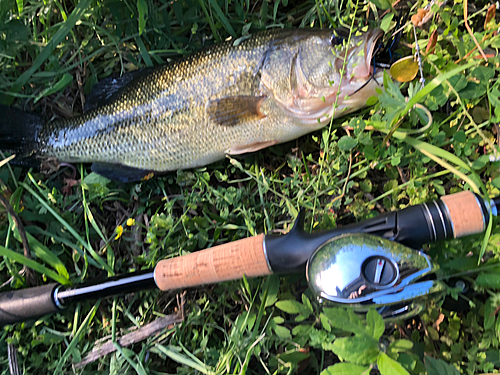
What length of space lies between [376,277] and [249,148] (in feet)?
3.78

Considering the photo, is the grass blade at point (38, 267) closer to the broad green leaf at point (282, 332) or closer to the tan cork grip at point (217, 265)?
the tan cork grip at point (217, 265)

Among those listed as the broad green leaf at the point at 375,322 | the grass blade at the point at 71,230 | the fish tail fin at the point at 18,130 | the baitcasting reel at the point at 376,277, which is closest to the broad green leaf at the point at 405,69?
the baitcasting reel at the point at 376,277

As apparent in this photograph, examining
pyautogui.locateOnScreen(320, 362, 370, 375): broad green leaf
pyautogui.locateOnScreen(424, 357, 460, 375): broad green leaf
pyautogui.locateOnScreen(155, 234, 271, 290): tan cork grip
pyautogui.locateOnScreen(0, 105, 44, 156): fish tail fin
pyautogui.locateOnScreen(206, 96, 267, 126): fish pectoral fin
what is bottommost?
pyautogui.locateOnScreen(424, 357, 460, 375): broad green leaf

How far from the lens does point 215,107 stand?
210 cm

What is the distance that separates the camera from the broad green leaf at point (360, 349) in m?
1.39

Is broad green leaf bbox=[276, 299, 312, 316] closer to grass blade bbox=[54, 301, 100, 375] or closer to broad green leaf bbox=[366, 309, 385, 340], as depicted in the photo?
broad green leaf bbox=[366, 309, 385, 340]

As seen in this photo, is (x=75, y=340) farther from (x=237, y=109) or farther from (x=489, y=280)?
(x=489, y=280)

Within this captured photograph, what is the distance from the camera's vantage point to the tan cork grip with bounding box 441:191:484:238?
137cm

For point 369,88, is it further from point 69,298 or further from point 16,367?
point 16,367

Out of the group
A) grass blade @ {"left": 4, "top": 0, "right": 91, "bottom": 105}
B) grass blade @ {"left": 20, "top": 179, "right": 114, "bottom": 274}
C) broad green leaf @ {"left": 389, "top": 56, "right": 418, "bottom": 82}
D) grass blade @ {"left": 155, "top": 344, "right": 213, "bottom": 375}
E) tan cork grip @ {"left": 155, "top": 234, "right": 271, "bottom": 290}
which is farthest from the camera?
grass blade @ {"left": 20, "top": 179, "right": 114, "bottom": 274}

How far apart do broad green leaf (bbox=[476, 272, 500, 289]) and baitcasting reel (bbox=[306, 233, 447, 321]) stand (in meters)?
0.40

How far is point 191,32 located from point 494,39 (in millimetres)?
Answer: 1882

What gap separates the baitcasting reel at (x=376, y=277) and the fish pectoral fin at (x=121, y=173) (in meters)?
1.43

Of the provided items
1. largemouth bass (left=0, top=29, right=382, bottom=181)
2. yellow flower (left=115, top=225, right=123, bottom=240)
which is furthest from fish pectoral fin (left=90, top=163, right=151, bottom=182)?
yellow flower (left=115, top=225, right=123, bottom=240)
